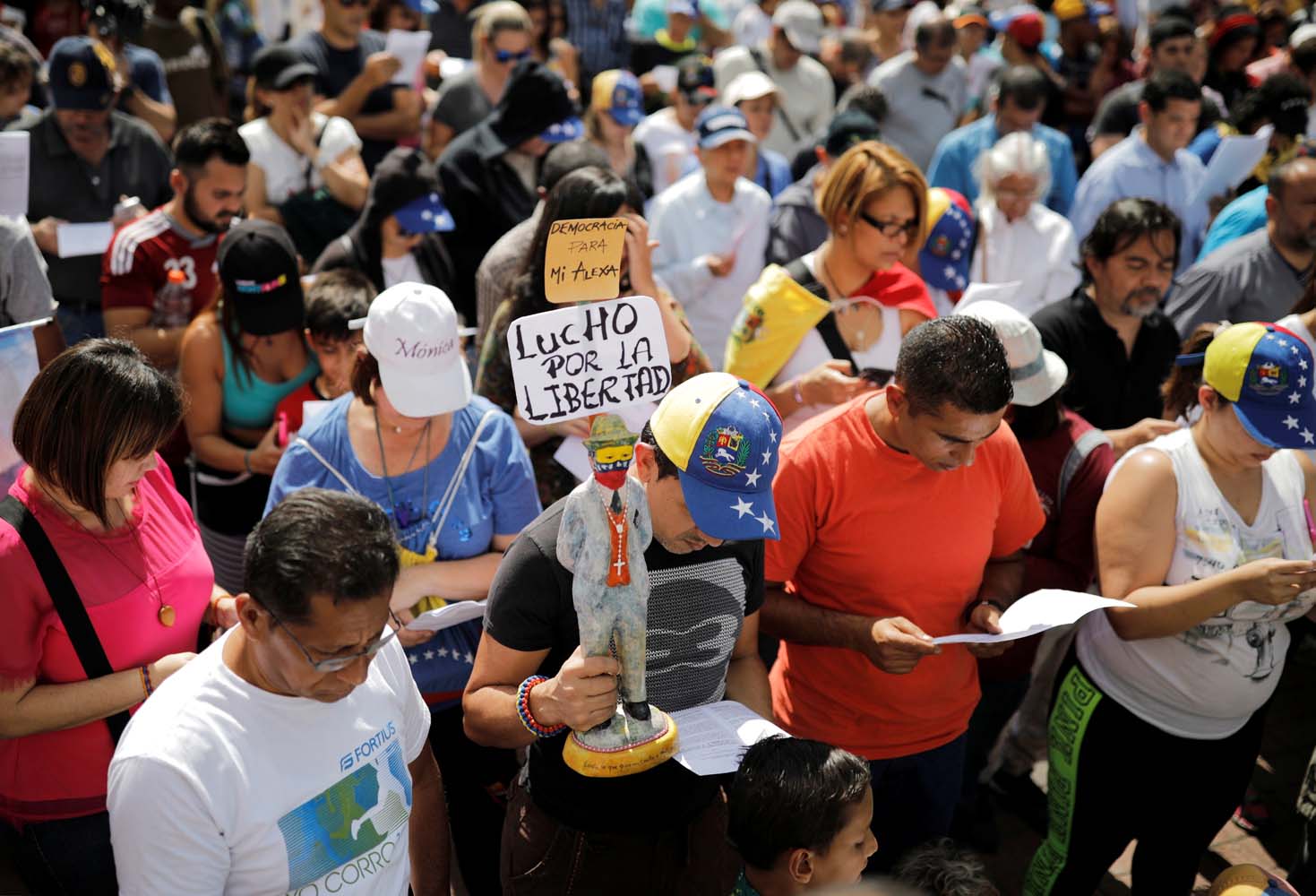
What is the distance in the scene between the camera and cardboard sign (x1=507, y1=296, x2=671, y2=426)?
2207mm

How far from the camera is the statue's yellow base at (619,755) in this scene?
2119mm

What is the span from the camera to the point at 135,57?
682cm

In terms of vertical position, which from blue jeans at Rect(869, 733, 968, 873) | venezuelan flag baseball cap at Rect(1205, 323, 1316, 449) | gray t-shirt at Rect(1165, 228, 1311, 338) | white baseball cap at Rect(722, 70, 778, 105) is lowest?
blue jeans at Rect(869, 733, 968, 873)

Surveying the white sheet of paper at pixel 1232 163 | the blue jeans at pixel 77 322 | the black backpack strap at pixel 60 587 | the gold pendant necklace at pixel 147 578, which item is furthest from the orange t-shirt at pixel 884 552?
the white sheet of paper at pixel 1232 163

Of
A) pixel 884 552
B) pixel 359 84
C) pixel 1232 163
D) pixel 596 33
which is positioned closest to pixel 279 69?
pixel 359 84

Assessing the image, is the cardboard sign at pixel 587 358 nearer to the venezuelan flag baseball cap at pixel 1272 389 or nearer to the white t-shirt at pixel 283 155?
the venezuelan flag baseball cap at pixel 1272 389

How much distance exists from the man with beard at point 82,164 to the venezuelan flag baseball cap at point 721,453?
3547 mm

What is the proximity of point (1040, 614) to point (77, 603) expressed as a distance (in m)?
2.12

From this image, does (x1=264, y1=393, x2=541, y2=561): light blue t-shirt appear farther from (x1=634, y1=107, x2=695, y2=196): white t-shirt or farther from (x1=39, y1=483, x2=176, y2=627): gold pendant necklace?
(x1=634, y1=107, x2=695, y2=196): white t-shirt

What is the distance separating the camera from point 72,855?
2467mm

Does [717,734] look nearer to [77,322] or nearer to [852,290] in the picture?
[852,290]

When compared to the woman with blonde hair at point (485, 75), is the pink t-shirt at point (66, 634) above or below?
below

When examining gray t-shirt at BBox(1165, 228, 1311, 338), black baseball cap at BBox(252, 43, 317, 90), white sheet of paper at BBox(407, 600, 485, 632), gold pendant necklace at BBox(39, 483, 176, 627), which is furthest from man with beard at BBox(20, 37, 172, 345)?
gray t-shirt at BBox(1165, 228, 1311, 338)

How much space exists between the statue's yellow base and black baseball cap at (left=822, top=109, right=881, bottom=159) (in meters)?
4.61
